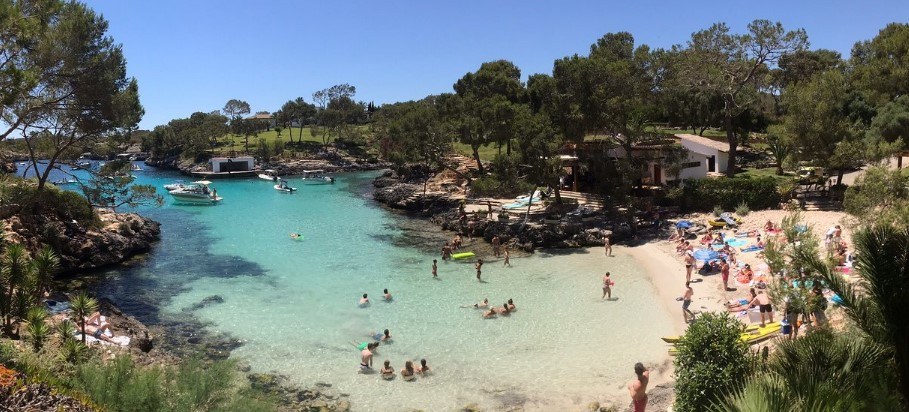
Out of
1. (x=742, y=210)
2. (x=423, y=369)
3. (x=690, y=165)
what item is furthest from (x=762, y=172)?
(x=423, y=369)

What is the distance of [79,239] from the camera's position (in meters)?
30.5

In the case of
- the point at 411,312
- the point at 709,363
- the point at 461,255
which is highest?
the point at 709,363

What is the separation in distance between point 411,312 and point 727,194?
2207cm

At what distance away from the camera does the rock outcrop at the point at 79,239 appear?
90.0 ft

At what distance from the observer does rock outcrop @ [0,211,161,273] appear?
27.4 meters

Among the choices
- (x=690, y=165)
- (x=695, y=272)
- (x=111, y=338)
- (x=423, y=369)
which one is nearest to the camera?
(x=423, y=369)

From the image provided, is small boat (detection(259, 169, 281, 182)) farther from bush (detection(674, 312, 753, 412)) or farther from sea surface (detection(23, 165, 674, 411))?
bush (detection(674, 312, 753, 412))

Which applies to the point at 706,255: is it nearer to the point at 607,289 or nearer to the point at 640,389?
the point at 607,289

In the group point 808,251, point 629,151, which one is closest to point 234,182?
point 629,151

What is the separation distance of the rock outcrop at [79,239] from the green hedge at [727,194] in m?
34.2

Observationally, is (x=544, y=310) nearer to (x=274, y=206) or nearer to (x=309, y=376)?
(x=309, y=376)

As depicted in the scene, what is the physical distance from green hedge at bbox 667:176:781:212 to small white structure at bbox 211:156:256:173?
74.0 m

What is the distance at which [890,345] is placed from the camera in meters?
8.32

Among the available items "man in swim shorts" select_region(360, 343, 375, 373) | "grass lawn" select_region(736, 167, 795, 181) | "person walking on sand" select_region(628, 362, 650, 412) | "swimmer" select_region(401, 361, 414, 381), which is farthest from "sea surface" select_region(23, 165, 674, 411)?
"grass lawn" select_region(736, 167, 795, 181)
